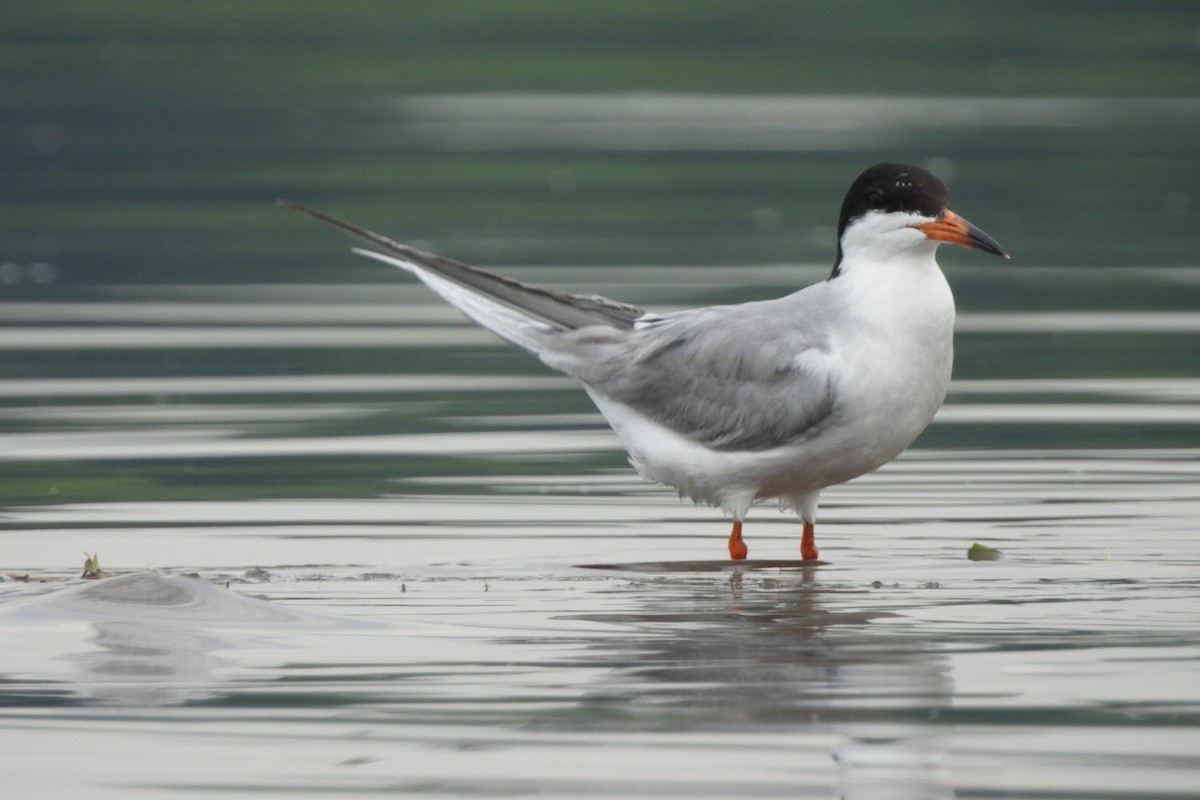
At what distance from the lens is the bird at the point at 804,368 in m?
9.10

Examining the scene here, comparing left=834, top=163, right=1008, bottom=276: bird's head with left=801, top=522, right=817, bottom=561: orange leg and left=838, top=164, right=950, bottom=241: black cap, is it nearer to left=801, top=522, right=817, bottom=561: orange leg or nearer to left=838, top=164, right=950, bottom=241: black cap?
left=838, top=164, right=950, bottom=241: black cap

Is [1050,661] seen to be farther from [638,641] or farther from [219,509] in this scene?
[219,509]

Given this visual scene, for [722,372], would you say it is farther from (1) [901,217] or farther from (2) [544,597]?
(2) [544,597]

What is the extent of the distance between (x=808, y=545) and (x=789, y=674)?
7.37 ft

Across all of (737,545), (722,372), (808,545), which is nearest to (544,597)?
(737,545)

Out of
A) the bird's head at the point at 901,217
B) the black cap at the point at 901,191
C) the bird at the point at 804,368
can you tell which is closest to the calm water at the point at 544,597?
the bird at the point at 804,368

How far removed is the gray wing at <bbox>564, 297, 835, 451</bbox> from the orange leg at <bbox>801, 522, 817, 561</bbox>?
0.35 m

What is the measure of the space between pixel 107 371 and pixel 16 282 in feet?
14.3

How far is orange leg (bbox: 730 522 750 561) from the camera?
934 cm

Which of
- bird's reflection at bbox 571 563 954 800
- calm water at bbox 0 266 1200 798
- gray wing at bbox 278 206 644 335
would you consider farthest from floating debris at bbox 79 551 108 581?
gray wing at bbox 278 206 644 335

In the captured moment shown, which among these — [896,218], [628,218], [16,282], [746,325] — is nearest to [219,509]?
[746,325]

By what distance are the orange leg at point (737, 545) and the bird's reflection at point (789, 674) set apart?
0.50m

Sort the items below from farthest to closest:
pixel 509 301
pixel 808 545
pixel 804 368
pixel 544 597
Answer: pixel 509 301, pixel 808 545, pixel 804 368, pixel 544 597

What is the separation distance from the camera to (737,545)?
30.8ft
